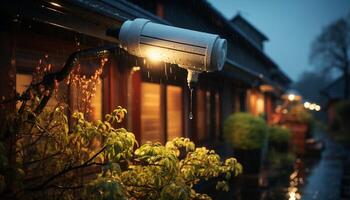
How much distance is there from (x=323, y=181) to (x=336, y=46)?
A: 39.1 metres

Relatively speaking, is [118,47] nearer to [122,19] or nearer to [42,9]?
[42,9]

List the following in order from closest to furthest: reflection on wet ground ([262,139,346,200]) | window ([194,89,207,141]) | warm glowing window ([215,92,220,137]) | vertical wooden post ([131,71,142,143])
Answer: vertical wooden post ([131,71,142,143])
reflection on wet ground ([262,139,346,200])
window ([194,89,207,141])
warm glowing window ([215,92,220,137])

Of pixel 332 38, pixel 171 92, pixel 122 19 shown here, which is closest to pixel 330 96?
pixel 332 38

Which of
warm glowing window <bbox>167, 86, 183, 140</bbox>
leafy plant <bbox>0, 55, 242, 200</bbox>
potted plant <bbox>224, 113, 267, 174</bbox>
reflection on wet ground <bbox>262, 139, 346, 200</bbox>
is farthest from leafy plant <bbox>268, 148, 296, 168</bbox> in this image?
leafy plant <bbox>0, 55, 242, 200</bbox>

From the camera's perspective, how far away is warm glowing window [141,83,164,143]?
8.91 metres

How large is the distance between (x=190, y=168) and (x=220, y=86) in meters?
9.35

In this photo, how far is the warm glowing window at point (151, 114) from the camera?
29.2 feet

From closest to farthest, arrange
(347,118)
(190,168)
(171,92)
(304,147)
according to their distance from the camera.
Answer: (190,168)
(171,92)
(304,147)
(347,118)

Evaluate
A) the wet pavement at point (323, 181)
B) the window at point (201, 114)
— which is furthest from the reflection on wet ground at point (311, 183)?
the window at point (201, 114)

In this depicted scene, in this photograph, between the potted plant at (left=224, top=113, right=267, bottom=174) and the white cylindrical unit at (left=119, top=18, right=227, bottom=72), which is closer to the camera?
the white cylindrical unit at (left=119, top=18, right=227, bottom=72)

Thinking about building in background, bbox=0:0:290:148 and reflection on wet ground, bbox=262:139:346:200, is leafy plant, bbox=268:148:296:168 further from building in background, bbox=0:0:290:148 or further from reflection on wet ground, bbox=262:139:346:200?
building in background, bbox=0:0:290:148

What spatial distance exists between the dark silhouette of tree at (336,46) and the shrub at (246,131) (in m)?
36.0

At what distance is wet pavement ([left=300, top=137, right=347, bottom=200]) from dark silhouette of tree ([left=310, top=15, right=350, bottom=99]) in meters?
31.4

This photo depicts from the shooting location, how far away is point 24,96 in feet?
12.8
